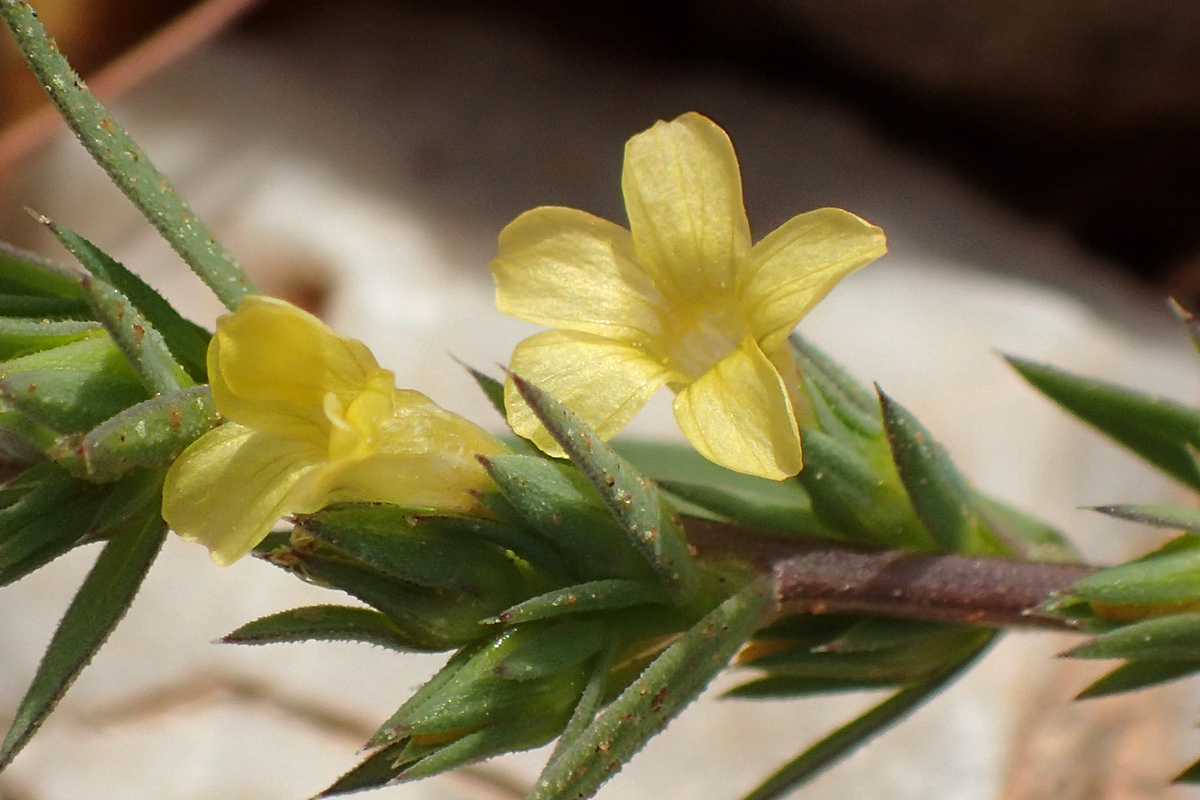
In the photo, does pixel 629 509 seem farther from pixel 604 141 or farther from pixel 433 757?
pixel 604 141

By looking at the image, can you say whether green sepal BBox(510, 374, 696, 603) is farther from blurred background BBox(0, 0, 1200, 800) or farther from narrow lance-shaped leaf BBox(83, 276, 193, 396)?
blurred background BBox(0, 0, 1200, 800)

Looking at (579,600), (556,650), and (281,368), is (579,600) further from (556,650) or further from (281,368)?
(281,368)

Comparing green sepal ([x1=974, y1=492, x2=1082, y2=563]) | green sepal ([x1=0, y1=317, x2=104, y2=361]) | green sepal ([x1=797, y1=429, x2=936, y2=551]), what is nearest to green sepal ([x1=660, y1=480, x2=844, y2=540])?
green sepal ([x1=797, y1=429, x2=936, y2=551])

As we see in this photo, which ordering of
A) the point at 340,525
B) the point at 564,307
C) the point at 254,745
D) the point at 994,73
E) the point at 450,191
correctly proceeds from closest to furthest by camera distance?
1. the point at 340,525
2. the point at 564,307
3. the point at 254,745
4. the point at 994,73
5. the point at 450,191

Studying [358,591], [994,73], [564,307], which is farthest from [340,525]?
[994,73]

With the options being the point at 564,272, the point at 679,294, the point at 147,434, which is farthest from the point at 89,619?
the point at 679,294

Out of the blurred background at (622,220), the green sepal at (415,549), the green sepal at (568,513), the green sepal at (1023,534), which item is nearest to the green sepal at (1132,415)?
the green sepal at (1023,534)
